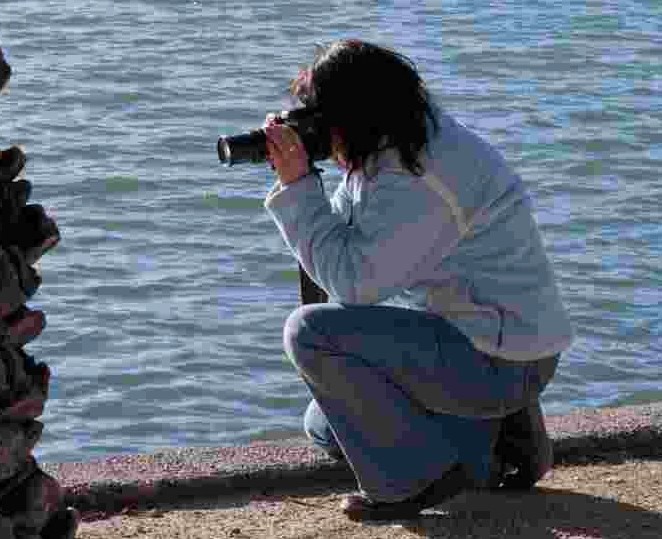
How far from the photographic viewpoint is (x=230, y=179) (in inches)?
379

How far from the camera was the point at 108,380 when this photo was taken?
7.32m

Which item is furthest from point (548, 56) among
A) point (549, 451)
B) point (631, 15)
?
point (549, 451)

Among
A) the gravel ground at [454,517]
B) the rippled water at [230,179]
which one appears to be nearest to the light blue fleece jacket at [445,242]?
the gravel ground at [454,517]

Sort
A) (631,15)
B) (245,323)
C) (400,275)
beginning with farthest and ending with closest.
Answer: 1. (631,15)
2. (245,323)
3. (400,275)

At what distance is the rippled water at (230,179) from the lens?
7.33m

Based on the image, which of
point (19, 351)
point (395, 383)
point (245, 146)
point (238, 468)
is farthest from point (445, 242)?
point (19, 351)

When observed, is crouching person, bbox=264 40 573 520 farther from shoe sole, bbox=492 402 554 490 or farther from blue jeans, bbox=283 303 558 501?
shoe sole, bbox=492 402 554 490

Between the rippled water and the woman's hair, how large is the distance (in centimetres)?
222

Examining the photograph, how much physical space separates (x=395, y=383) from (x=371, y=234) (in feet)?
1.19

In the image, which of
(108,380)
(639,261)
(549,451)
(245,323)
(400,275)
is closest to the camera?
(400,275)

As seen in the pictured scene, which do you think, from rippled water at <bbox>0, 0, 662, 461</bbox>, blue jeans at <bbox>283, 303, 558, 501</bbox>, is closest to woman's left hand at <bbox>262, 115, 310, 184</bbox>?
blue jeans at <bbox>283, 303, 558, 501</bbox>

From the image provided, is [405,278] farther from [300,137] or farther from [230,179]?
[230,179]

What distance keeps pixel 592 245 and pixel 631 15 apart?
5416mm

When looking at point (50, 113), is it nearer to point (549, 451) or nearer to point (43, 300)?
point (43, 300)
